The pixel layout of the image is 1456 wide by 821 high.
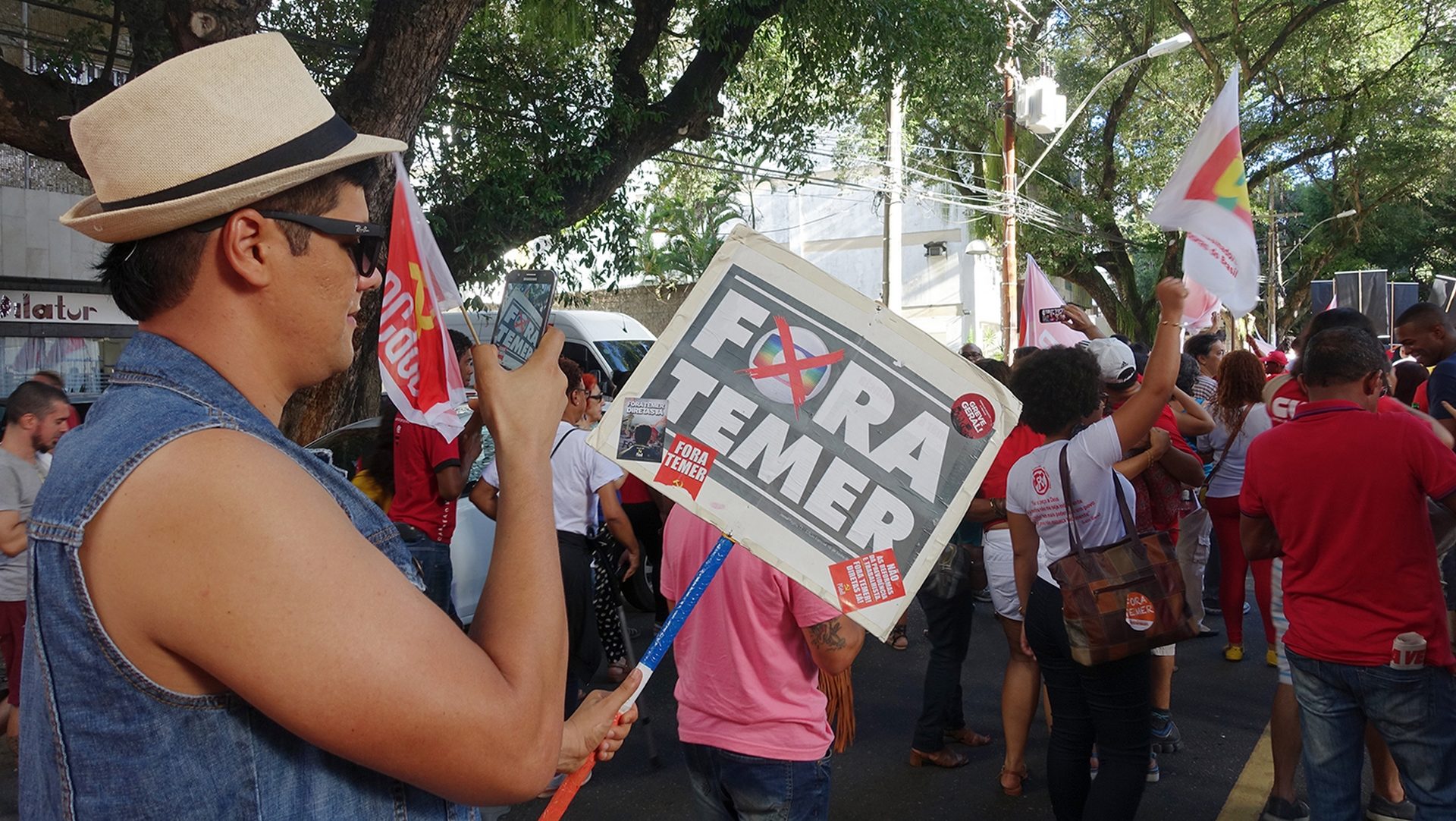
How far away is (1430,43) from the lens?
19062 mm

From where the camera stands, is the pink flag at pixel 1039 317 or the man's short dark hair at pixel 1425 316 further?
the pink flag at pixel 1039 317

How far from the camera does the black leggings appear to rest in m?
3.40

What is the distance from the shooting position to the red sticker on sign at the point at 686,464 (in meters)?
1.98

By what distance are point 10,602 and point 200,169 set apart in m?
4.90

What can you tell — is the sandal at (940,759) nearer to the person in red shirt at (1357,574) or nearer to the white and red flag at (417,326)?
the person in red shirt at (1357,574)

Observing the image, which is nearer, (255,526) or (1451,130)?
(255,526)

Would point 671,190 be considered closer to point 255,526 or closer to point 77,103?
point 77,103

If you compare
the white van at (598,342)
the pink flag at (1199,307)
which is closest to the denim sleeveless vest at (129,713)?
the pink flag at (1199,307)

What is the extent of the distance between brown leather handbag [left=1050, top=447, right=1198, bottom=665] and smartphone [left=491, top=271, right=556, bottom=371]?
74.0 inches

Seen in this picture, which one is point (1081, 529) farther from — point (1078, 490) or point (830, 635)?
point (830, 635)

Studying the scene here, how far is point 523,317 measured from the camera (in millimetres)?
2588

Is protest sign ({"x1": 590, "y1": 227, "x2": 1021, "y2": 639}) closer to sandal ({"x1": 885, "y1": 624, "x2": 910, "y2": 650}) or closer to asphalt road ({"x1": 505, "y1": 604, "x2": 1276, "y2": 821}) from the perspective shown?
asphalt road ({"x1": 505, "y1": 604, "x2": 1276, "y2": 821})

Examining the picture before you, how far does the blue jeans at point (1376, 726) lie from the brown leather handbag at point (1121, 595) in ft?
1.40

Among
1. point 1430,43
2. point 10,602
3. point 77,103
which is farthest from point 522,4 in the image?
point 1430,43
